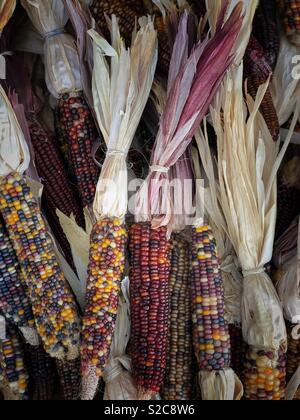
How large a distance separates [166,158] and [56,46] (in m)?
0.84

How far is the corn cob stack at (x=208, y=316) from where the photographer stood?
6.73 feet

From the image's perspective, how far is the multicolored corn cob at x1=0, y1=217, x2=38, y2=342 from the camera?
2.15 metres

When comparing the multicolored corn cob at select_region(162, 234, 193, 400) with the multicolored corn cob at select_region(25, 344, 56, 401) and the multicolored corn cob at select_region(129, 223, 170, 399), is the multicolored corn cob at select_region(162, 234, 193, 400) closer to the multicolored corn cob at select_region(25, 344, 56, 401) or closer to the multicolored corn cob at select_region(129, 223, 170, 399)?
the multicolored corn cob at select_region(129, 223, 170, 399)

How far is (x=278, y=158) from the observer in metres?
2.25

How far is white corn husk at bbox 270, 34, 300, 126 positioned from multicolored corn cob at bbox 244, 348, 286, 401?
1.22m

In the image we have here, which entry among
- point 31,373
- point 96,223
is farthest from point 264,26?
point 31,373

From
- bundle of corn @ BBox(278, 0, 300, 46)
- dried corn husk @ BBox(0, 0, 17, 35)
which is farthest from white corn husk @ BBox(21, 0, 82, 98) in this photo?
bundle of corn @ BBox(278, 0, 300, 46)

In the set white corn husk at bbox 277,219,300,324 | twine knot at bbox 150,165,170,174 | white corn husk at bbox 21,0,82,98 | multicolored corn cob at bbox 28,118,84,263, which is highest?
white corn husk at bbox 21,0,82,98

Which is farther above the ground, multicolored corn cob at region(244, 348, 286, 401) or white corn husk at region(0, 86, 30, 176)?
white corn husk at region(0, 86, 30, 176)

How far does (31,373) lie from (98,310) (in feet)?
1.70

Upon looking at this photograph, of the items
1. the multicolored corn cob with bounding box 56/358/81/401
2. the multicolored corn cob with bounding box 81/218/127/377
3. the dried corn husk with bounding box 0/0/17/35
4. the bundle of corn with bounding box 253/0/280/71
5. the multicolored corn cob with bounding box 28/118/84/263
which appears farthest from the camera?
the bundle of corn with bounding box 253/0/280/71

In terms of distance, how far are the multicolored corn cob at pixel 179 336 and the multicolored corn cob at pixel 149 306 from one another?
6cm

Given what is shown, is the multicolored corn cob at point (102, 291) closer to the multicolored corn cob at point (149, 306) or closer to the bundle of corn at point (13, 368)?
the multicolored corn cob at point (149, 306)

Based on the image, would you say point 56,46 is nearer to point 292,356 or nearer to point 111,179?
point 111,179
